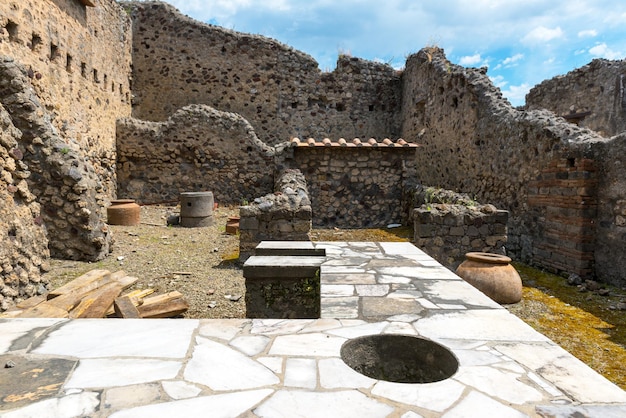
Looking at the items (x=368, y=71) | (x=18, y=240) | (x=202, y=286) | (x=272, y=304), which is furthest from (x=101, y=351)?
(x=368, y=71)

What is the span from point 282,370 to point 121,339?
97 cm

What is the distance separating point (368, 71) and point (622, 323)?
44.5 ft

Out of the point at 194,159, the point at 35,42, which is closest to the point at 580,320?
the point at 194,159

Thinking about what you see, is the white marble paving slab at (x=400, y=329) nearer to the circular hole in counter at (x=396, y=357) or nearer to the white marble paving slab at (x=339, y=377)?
the circular hole in counter at (x=396, y=357)

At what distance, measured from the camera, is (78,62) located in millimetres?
10742

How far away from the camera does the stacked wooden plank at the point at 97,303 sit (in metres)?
4.49

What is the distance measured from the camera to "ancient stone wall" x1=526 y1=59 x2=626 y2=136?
11.0 meters

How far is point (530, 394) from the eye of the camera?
5.78 ft

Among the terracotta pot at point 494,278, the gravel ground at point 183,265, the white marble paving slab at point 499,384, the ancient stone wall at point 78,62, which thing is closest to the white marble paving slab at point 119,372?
the white marble paving slab at point 499,384

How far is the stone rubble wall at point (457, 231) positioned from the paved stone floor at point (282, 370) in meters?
4.18

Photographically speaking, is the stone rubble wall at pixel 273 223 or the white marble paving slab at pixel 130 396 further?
the stone rubble wall at pixel 273 223

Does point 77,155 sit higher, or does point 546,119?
point 546,119

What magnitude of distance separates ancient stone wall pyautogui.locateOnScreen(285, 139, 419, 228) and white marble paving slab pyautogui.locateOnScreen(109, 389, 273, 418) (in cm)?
934

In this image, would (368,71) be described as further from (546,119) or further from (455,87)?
(546,119)
